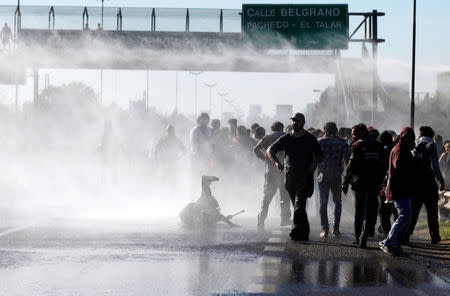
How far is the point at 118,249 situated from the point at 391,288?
4.11 m

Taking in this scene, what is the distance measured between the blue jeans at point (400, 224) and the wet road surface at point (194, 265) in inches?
8.8

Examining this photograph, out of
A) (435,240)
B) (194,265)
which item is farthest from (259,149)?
(194,265)

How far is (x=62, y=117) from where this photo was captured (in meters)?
143

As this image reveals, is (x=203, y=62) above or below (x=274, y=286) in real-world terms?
above

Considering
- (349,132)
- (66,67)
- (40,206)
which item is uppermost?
(66,67)

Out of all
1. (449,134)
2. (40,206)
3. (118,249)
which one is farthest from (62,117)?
(118,249)

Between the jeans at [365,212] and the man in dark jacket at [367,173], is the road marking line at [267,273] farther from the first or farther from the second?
the man in dark jacket at [367,173]

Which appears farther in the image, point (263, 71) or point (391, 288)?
point (263, 71)

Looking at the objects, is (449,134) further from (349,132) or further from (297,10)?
(349,132)

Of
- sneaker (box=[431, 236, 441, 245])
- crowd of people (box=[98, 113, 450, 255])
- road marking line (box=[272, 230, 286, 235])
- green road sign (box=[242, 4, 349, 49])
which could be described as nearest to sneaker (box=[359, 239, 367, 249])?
crowd of people (box=[98, 113, 450, 255])

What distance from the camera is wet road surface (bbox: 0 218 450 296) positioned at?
9.43 metres

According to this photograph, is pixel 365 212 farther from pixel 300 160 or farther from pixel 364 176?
pixel 300 160

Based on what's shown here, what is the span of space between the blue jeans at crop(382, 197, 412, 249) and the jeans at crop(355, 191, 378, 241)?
763 mm

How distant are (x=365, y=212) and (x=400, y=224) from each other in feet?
3.77
